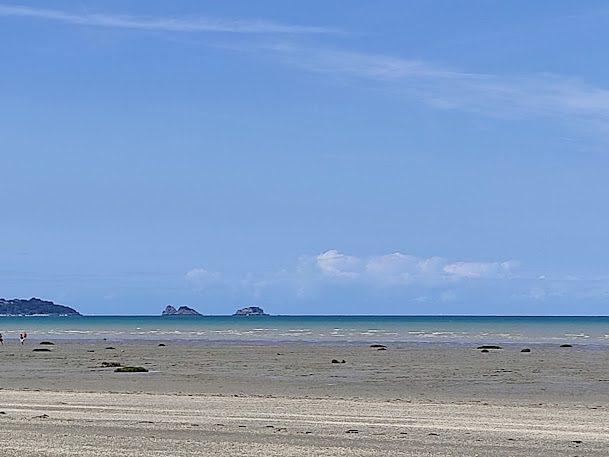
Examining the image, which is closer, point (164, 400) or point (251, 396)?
point (164, 400)

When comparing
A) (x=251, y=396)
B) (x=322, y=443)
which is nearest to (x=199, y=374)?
(x=251, y=396)

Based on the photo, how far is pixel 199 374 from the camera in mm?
36031

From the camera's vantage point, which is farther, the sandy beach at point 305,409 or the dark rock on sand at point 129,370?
the dark rock on sand at point 129,370

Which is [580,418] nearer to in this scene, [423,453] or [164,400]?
[423,453]

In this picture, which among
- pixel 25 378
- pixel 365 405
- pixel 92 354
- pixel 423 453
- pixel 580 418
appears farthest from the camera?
pixel 92 354

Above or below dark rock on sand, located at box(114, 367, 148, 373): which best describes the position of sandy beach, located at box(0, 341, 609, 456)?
below

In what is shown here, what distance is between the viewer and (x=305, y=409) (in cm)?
2192

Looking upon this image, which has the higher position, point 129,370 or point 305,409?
point 129,370

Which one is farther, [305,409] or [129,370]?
[129,370]

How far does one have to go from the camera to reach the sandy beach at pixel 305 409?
16.1 m

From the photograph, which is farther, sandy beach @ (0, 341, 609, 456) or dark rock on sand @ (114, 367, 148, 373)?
dark rock on sand @ (114, 367, 148, 373)

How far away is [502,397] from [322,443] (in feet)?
37.4

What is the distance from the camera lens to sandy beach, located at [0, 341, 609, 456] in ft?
52.7

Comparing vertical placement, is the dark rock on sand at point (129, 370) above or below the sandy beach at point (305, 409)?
above
